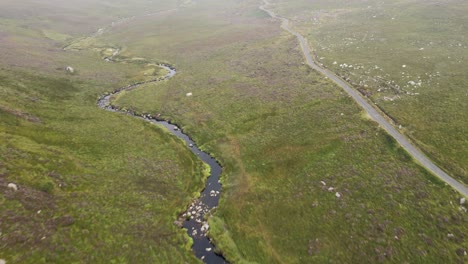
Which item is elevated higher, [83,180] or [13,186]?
[13,186]

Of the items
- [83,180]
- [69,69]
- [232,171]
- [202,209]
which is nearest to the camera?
[202,209]

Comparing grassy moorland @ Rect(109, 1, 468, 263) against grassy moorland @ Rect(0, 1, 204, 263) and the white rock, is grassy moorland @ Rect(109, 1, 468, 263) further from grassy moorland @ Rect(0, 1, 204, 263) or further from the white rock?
Result: the white rock

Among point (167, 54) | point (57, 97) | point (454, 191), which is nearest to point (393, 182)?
point (454, 191)

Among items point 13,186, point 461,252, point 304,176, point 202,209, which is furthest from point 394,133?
point 13,186

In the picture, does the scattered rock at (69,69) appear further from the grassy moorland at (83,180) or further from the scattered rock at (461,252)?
the scattered rock at (461,252)

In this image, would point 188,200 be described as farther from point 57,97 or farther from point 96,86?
point 96,86

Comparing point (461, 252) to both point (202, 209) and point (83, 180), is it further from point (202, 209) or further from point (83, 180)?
point (83, 180)
